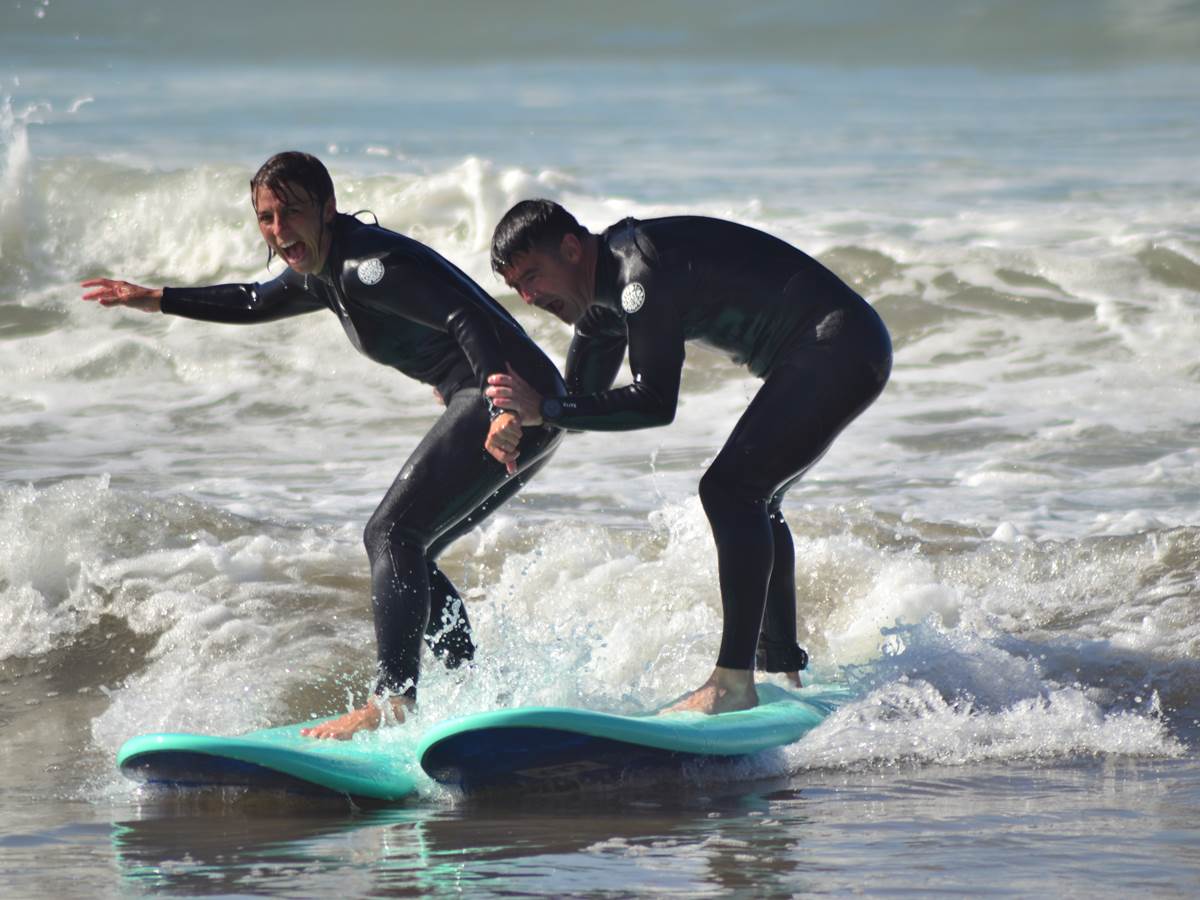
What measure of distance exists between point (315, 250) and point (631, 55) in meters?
29.2

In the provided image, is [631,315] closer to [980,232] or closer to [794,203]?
[980,232]

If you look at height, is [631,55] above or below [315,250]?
above

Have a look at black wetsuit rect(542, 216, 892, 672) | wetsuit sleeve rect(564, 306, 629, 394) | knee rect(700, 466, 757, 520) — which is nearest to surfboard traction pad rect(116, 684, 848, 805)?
black wetsuit rect(542, 216, 892, 672)

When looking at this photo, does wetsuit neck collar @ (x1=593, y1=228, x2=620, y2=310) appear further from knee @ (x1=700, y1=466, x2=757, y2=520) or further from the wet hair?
the wet hair

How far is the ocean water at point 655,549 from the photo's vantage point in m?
3.83

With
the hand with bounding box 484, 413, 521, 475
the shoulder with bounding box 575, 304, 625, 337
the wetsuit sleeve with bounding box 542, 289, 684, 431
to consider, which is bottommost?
the hand with bounding box 484, 413, 521, 475

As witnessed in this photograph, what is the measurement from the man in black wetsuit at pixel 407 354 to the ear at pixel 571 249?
0.98 ft

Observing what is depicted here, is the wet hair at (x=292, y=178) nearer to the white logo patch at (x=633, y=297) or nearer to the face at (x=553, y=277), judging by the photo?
the face at (x=553, y=277)

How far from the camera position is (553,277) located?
4402 millimetres

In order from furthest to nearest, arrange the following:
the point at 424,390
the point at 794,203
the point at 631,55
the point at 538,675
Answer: the point at 631,55 < the point at 794,203 < the point at 424,390 < the point at 538,675

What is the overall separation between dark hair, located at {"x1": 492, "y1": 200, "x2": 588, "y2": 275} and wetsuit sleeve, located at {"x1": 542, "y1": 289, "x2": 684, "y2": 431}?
0.97 ft

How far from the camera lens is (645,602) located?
6.69 m

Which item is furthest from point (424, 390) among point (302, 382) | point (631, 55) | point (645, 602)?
point (631, 55)

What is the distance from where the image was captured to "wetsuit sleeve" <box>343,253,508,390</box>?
14.6 feet
